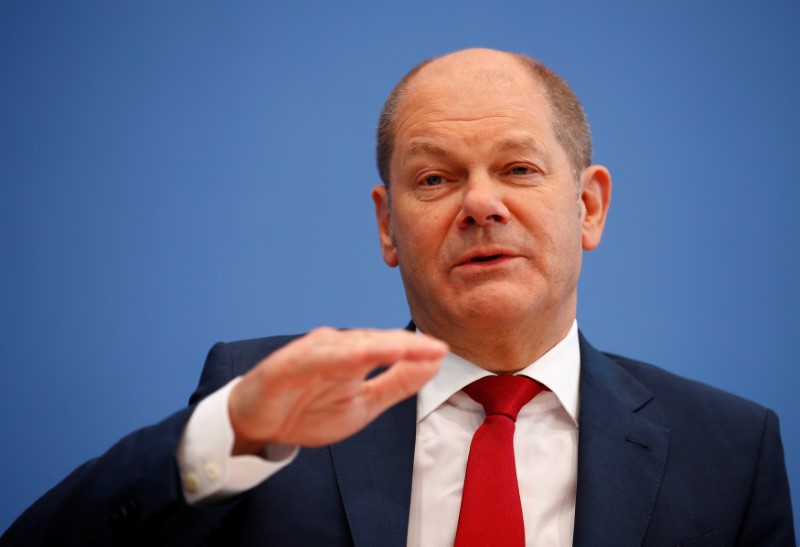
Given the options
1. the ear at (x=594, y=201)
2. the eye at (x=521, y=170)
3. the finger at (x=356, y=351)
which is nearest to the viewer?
the finger at (x=356, y=351)

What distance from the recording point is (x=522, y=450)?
162 centimetres

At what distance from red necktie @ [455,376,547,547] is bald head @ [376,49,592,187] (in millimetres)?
526

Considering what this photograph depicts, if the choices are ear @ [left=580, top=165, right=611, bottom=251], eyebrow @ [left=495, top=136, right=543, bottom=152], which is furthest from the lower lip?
ear @ [left=580, top=165, right=611, bottom=251]

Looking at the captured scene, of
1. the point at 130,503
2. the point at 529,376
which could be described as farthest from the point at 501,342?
the point at 130,503

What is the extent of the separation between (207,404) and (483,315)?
0.63m

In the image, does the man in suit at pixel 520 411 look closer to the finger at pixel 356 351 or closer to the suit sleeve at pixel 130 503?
the suit sleeve at pixel 130 503

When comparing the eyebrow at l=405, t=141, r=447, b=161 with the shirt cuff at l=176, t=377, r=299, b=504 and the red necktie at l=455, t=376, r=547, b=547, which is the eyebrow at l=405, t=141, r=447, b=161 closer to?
the red necktie at l=455, t=376, r=547, b=547

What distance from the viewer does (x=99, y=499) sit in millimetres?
1208

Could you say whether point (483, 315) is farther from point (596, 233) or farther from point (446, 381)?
point (596, 233)

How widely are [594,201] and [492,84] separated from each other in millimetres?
385

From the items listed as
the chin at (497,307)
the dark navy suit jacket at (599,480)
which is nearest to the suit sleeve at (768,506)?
the dark navy suit jacket at (599,480)

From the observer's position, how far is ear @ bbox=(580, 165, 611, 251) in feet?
6.26

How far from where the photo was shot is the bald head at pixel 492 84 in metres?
1.78

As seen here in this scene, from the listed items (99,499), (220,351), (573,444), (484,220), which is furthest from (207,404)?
(573,444)
